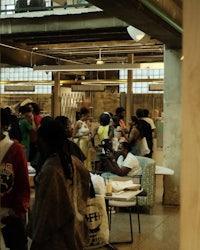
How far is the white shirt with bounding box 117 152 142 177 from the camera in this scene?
24.1ft

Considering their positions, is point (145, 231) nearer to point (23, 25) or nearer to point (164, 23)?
point (164, 23)

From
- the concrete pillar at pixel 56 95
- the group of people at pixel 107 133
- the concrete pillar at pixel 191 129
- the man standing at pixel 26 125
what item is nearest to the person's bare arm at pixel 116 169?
the group of people at pixel 107 133

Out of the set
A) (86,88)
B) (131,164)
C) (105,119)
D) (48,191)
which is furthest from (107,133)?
(48,191)

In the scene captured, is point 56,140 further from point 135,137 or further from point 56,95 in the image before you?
point 56,95

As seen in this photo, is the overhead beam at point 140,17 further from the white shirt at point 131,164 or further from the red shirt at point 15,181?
the red shirt at point 15,181

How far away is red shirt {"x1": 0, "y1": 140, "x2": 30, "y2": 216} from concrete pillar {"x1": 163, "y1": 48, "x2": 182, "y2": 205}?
17.2 ft

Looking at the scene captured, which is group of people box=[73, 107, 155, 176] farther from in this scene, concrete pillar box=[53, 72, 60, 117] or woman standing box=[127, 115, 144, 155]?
concrete pillar box=[53, 72, 60, 117]

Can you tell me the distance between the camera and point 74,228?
13.0 ft

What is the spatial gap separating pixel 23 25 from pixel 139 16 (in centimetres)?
341

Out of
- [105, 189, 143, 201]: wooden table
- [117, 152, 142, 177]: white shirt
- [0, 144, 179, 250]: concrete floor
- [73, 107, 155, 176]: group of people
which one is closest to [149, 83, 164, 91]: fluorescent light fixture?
[73, 107, 155, 176]: group of people

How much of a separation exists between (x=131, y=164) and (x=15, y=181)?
3864 millimetres

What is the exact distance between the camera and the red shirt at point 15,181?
359 cm

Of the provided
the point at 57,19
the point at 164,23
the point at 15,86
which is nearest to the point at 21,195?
the point at 164,23

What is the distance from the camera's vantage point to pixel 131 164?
735 cm
